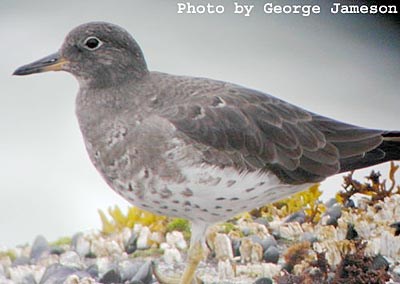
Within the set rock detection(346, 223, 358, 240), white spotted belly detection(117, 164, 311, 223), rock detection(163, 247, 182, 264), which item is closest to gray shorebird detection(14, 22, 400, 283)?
white spotted belly detection(117, 164, 311, 223)

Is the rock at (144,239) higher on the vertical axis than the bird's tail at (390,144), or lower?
lower

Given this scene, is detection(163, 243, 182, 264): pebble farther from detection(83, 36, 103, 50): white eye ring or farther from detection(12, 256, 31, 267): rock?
detection(83, 36, 103, 50): white eye ring

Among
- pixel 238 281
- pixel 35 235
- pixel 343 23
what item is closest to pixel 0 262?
pixel 35 235

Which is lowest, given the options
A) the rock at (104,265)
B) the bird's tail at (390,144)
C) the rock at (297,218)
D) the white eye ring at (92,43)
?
the rock at (104,265)

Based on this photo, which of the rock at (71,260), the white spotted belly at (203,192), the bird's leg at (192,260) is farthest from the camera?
the rock at (71,260)

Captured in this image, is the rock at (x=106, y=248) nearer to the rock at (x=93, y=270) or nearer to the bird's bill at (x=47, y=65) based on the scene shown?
the rock at (x=93, y=270)

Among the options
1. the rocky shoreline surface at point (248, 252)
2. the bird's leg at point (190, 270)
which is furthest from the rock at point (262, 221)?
the bird's leg at point (190, 270)

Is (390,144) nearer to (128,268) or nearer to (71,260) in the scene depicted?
(128,268)
